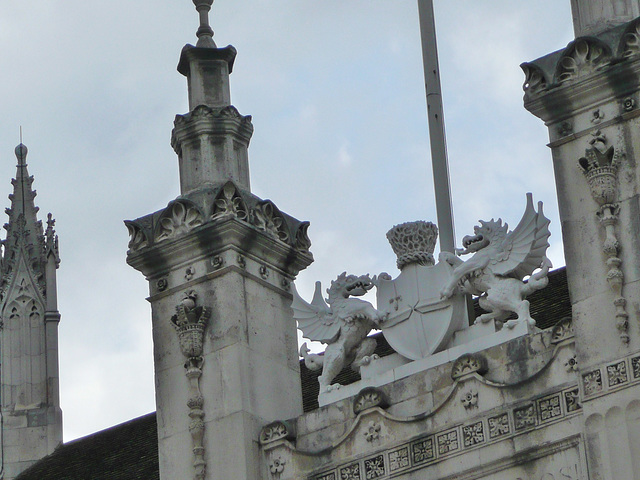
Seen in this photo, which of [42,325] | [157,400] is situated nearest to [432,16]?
[157,400]

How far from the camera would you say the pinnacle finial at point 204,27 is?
2995cm

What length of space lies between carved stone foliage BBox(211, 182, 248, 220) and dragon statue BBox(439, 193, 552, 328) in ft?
10.00

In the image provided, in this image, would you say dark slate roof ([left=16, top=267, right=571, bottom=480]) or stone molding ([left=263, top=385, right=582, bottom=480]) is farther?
dark slate roof ([left=16, top=267, right=571, bottom=480])

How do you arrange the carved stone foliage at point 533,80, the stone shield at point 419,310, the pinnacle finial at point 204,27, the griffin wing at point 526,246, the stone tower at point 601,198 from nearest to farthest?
the stone tower at point 601,198, the carved stone foliage at point 533,80, the griffin wing at point 526,246, the stone shield at point 419,310, the pinnacle finial at point 204,27

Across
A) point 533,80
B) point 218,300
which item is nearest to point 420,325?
point 218,300

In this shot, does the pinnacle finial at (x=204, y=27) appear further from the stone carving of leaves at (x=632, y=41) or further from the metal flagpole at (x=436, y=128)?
the stone carving of leaves at (x=632, y=41)

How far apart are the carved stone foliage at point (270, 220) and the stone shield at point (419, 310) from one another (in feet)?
6.15

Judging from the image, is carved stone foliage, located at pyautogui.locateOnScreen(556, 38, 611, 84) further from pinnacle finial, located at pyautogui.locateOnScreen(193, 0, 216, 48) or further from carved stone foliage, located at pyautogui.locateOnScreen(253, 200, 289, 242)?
pinnacle finial, located at pyautogui.locateOnScreen(193, 0, 216, 48)

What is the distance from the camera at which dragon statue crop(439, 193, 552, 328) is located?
85.0ft

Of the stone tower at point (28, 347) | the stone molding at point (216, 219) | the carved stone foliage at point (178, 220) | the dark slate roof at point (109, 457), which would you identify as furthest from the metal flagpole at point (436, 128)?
the stone tower at point (28, 347)

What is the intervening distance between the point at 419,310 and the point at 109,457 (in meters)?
11.0

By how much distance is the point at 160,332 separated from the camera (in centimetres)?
2841

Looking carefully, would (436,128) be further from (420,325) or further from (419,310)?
(420,325)

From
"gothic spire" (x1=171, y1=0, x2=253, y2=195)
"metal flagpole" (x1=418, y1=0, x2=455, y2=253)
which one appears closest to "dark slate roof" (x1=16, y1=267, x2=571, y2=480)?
"metal flagpole" (x1=418, y1=0, x2=455, y2=253)
